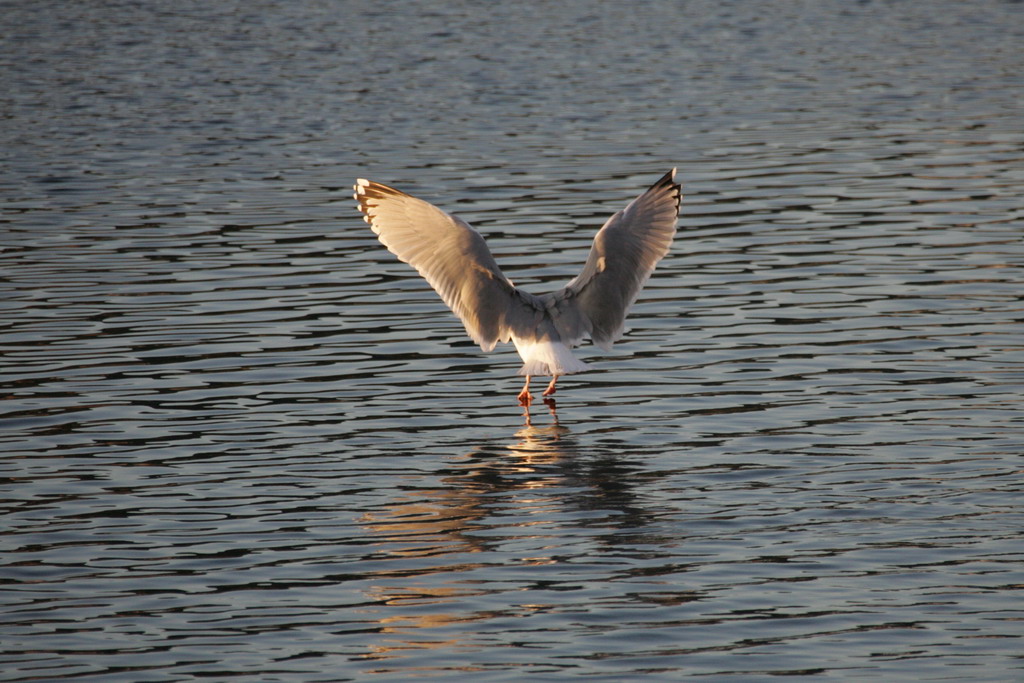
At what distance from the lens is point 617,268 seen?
11.8m

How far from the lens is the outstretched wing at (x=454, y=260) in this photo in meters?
11.7

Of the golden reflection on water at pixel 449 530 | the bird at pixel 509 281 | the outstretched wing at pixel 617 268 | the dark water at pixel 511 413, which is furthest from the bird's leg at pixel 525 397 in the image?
the outstretched wing at pixel 617 268

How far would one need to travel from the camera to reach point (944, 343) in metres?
12.8

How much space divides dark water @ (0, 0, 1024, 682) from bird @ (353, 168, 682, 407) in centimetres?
62

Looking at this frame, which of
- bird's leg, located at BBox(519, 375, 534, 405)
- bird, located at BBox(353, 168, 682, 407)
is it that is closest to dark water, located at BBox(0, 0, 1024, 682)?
bird's leg, located at BBox(519, 375, 534, 405)

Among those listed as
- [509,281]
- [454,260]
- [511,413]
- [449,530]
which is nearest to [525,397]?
[511,413]

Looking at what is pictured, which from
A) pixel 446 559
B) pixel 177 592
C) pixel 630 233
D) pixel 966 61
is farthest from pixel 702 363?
pixel 966 61

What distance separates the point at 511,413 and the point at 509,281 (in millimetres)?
999

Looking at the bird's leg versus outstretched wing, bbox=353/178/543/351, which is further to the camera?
the bird's leg

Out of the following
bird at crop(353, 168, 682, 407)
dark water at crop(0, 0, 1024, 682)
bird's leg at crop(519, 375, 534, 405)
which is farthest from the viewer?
bird's leg at crop(519, 375, 534, 405)

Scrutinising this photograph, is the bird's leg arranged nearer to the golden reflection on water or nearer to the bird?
the bird

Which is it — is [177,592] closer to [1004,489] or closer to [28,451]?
[28,451]

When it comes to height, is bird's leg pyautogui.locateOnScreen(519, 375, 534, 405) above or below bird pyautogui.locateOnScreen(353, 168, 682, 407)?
below

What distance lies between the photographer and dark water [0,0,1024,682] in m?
7.62
